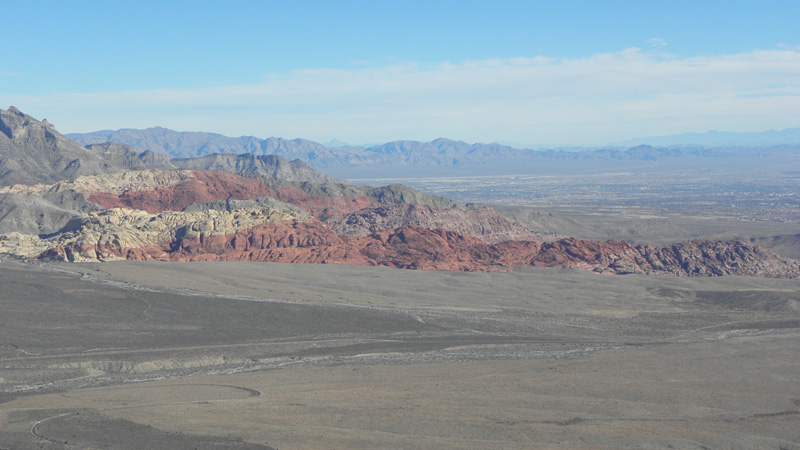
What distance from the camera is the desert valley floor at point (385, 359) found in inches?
858

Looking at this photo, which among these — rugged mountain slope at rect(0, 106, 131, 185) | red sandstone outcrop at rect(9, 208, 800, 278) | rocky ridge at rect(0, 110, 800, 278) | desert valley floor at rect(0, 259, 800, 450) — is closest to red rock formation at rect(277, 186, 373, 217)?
rocky ridge at rect(0, 110, 800, 278)

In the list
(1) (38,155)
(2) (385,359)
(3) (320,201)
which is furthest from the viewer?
(1) (38,155)

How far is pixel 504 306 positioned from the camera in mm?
51781

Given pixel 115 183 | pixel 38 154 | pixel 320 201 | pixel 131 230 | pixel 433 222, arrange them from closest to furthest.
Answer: pixel 131 230 < pixel 433 222 < pixel 115 183 < pixel 320 201 < pixel 38 154

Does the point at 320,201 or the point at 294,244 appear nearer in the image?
the point at 294,244

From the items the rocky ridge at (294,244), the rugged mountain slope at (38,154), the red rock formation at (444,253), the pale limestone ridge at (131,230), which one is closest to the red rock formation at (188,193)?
the rocky ridge at (294,244)

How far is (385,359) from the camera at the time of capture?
3531 cm

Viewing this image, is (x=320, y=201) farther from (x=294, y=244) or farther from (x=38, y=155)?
(x=38, y=155)

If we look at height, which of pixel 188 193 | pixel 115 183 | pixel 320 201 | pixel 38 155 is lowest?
pixel 320 201

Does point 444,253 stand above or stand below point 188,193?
below

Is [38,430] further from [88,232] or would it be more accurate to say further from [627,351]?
[88,232]

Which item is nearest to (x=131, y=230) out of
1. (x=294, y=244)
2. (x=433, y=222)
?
(x=294, y=244)

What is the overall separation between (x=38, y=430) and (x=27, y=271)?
39191 mm

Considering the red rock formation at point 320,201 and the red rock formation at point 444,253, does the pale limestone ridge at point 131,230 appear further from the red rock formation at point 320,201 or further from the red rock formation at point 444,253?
the red rock formation at point 320,201
